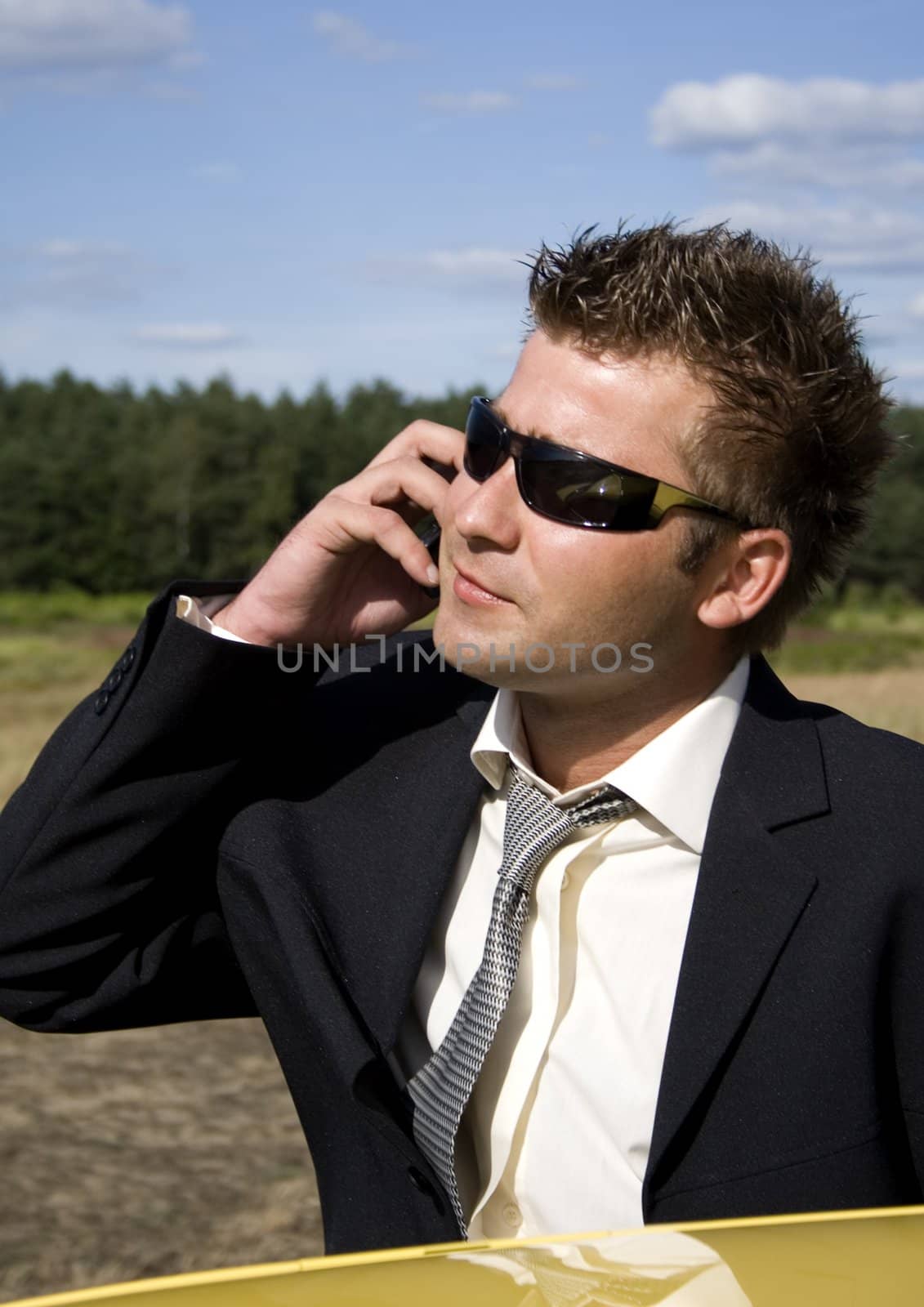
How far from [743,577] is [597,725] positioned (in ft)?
1.30

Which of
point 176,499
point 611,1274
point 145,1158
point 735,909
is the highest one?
point 176,499

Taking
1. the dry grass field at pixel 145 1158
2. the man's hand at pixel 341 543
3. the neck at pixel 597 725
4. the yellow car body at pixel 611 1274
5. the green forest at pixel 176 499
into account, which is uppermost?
the green forest at pixel 176 499

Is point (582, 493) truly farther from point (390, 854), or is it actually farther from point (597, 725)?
point (390, 854)

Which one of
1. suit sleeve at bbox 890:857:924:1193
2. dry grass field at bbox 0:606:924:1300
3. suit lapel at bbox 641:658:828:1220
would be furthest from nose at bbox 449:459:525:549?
dry grass field at bbox 0:606:924:1300

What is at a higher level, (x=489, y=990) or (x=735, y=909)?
(x=735, y=909)

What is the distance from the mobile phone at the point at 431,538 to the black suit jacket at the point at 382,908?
0.21 metres

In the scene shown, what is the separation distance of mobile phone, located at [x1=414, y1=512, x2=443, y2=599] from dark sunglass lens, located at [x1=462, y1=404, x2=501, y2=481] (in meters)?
0.20

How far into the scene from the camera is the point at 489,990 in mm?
2381

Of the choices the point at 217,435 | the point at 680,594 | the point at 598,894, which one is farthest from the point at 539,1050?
the point at 217,435

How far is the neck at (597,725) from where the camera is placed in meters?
2.68

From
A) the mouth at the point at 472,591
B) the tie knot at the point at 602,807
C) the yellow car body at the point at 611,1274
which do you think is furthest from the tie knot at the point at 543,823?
the yellow car body at the point at 611,1274

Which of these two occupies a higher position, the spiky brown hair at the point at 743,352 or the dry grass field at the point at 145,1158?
the spiky brown hair at the point at 743,352

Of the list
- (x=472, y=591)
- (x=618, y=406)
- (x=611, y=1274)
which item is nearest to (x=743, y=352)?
(x=618, y=406)

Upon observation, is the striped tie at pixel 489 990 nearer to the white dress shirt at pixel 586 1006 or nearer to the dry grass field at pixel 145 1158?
the white dress shirt at pixel 586 1006
